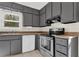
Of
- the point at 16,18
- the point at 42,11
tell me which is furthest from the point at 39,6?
the point at 16,18

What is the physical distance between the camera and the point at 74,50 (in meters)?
1.09

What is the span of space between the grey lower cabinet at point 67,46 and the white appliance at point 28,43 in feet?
2.90

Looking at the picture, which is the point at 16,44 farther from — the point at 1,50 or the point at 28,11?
the point at 28,11

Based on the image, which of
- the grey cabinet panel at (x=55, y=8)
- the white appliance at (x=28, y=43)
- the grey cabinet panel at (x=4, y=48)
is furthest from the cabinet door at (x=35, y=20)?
the grey cabinet panel at (x=4, y=48)

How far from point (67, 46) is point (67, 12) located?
1.69 ft

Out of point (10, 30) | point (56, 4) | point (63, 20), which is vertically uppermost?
point (56, 4)

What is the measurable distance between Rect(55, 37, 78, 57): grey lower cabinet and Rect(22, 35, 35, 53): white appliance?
34.8 inches

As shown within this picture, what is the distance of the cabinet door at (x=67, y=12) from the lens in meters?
1.23

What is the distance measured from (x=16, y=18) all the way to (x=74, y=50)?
1144 millimetres

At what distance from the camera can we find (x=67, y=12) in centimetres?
132

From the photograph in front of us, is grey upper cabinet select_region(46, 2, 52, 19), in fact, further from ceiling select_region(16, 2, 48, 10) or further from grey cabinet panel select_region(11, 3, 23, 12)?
grey cabinet panel select_region(11, 3, 23, 12)

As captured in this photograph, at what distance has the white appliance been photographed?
197 centimetres

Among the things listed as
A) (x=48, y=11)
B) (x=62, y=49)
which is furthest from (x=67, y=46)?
(x=48, y=11)

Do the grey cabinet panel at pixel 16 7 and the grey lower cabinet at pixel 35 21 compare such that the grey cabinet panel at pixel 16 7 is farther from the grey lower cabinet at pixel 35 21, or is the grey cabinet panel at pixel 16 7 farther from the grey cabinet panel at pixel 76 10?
the grey cabinet panel at pixel 76 10
